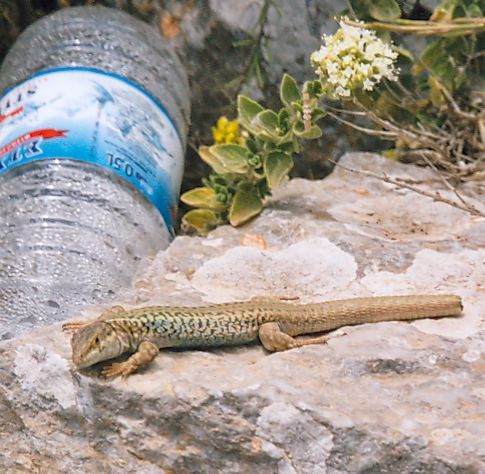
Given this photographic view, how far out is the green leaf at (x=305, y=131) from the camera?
257 cm

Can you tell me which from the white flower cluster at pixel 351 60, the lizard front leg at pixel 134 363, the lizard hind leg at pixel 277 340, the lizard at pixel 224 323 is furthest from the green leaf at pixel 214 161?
the lizard front leg at pixel 134 363

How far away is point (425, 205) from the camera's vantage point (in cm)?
273

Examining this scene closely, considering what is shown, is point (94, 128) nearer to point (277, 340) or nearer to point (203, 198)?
point (203, 198)

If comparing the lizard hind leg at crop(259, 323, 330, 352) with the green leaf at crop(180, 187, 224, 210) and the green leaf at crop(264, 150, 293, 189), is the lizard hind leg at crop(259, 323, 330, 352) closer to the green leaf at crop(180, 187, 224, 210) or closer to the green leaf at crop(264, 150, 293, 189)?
the green leaf at crop(264, 150, 293, 189)

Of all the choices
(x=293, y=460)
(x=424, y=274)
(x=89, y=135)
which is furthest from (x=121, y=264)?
(x=293, y=460)

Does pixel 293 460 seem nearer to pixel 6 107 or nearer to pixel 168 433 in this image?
pixel 168 433

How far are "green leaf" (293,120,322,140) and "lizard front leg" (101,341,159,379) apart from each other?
3.28 feet

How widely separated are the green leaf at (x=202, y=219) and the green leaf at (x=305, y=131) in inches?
15.2

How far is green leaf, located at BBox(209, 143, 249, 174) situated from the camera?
2.66m

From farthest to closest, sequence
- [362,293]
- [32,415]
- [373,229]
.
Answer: [373,229] < [362,293] < [32,415]

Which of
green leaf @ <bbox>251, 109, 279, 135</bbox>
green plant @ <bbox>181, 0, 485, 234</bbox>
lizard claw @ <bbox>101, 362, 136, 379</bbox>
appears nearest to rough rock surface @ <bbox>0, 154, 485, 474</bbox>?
lizard claw @ <bbox>101, 362, 136, 379</bbox>

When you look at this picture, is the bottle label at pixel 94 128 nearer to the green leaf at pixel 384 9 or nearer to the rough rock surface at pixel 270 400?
the rough rock surface at pixel 270 400

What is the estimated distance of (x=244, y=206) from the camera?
264cm

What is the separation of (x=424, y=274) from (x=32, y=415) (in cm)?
103
